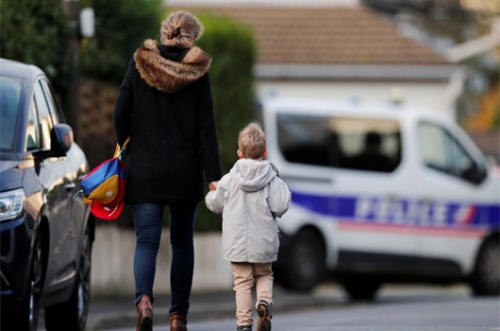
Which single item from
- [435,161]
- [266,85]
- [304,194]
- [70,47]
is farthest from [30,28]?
[266,85]

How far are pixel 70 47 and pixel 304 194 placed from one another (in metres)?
3.29

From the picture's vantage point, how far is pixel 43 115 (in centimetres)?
922

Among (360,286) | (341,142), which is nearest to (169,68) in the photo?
(341,142)

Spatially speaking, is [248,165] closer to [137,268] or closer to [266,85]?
[137,268]

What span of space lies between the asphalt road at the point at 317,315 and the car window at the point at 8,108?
2.55 m

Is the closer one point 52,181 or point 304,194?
point 52,181

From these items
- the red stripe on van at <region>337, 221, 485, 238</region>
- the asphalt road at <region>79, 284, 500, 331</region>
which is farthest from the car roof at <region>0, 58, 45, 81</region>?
the red stripe on van at <region>337, 221, 485, 238</region>

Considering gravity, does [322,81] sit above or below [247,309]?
below

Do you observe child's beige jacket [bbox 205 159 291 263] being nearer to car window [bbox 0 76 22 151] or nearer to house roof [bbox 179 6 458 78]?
car window [bbox 0 76 22 151]

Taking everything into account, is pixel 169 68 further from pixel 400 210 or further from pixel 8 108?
pixel 400 210

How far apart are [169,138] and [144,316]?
3.64 feet

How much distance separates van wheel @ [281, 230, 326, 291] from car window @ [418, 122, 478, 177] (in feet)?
5.64

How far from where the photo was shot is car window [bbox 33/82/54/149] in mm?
9047

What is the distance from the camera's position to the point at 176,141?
8.48 m
